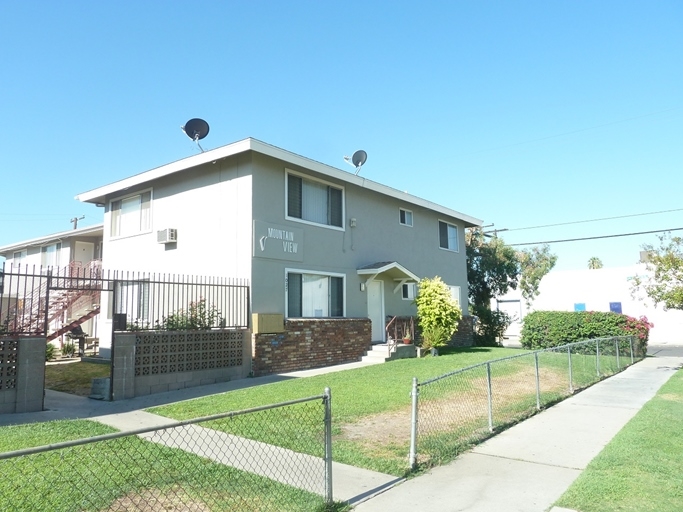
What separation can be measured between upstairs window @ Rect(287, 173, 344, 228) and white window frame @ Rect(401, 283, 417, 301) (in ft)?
15.2

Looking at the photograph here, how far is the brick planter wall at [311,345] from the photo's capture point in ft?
44.1

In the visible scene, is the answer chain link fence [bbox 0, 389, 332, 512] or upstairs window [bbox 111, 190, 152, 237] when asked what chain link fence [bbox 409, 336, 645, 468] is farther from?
upstairs window [bbox 111, 190, 152, 237]

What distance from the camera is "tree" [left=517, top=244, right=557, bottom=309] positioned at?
35688 millimetres

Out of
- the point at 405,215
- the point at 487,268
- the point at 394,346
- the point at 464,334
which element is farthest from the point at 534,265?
the point at 394,346

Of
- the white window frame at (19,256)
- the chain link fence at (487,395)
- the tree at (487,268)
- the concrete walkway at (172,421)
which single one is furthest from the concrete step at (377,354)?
the white window frame at (19,256)

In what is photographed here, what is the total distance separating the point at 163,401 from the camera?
999 cm

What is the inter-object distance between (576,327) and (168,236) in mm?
15435

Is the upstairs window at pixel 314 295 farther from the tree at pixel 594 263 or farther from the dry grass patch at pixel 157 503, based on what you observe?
the tree at pixel 594 263

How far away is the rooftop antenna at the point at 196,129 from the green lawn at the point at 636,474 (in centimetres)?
1314

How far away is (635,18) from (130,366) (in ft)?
42.0

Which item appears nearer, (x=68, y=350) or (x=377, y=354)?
(x=377, y=354)

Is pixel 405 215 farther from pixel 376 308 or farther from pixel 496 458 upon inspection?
pixel 496 458

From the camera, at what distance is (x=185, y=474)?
5191 mm

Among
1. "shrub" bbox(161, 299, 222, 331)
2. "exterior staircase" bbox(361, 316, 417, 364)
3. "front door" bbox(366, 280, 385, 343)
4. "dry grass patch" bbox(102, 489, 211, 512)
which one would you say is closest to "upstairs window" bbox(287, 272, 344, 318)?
"exterior staircase" bbox(361, 316, 417, 364)
